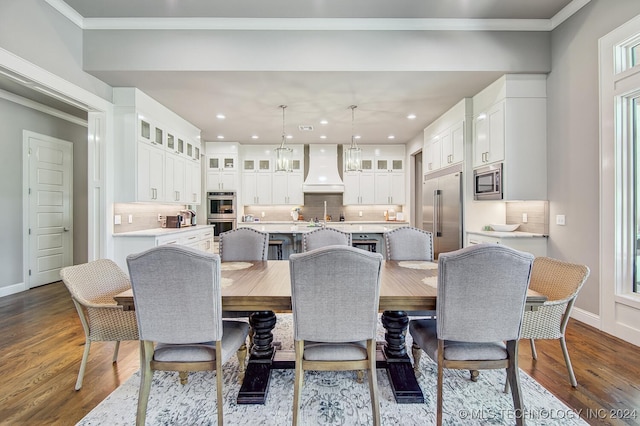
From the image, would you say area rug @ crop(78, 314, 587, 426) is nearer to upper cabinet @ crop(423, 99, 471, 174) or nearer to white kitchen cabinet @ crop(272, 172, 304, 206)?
upper cabinet @ crop(423, 99, 471, 174)

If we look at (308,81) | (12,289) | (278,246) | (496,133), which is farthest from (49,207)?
(496,133)

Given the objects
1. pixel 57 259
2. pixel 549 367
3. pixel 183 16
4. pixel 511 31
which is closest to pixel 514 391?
pixel 549 367

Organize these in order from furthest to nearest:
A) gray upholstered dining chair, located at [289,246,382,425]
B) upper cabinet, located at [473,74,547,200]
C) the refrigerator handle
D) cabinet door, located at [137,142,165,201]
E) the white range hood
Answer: the white range hood, the refrigerator handle, cabinet door, located at [137,142,165,201], upper cabinet, located at [473,74,547,200], gray upholstered dining chair, located at [289,246,382,425]

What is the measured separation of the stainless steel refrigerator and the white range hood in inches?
92.0

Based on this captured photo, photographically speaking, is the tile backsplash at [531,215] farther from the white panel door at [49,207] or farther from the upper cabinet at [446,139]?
the white panel door at [49,207]

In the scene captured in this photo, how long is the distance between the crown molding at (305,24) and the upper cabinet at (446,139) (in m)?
1.07

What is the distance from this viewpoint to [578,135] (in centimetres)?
316

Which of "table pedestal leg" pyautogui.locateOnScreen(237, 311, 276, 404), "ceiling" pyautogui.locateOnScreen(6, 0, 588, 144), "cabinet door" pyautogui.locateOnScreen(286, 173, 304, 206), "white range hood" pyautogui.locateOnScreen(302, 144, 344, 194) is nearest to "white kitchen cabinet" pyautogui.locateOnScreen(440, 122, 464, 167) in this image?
"ceiling" pyautogui.locateOnScreen(6, 0, 588, 144)

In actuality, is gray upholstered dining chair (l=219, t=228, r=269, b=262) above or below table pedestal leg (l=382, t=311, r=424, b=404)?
above

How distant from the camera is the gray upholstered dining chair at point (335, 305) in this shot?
4.87 ft

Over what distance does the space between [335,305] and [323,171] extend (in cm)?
589

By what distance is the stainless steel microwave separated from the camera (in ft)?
12.0

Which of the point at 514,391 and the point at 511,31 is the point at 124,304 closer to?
the point at 514,391

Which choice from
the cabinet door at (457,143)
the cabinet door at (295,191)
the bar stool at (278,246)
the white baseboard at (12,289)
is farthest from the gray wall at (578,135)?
the white baseboard at (12,289)
